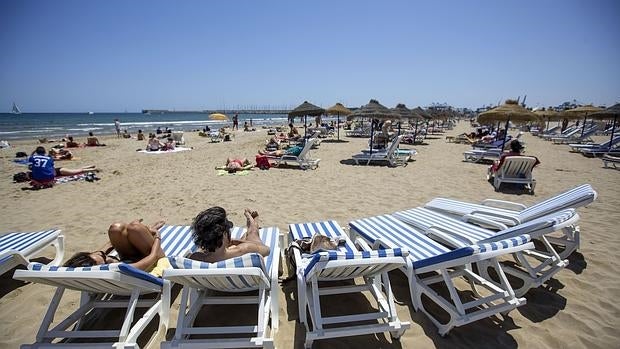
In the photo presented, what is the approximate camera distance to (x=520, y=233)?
251 centimetres

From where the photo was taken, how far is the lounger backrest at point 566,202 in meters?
2.87

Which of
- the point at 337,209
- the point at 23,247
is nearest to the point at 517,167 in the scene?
the point at 337,209

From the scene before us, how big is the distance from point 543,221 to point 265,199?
423 cm

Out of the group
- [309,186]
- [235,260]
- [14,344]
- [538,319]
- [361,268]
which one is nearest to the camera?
[235,260]

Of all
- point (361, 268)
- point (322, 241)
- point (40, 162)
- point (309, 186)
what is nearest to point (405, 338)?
point (361, 268)

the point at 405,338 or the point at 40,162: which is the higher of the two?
the point at 40,162

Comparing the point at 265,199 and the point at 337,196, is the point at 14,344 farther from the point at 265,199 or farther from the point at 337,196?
the point at 337,196

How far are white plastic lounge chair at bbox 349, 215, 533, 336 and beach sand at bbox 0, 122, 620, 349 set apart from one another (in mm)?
204

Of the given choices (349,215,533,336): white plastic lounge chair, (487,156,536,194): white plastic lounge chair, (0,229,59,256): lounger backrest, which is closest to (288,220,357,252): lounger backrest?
(349,215,533,336): white plastic lounge chair

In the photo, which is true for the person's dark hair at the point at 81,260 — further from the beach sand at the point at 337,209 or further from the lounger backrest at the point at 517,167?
the lounger backrest at the point at 517,167

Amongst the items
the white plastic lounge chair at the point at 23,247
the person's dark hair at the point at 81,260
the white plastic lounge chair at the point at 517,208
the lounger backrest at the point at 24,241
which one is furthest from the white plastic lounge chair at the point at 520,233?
the lounger backrest at the point at 24,241

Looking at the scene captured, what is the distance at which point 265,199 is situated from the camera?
18.1 ft

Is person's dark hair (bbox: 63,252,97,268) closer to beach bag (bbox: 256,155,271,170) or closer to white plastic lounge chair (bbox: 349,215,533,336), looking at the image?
white plastic lounge chair (bbox: 349,215,533,336)

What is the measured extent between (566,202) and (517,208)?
85 cm
